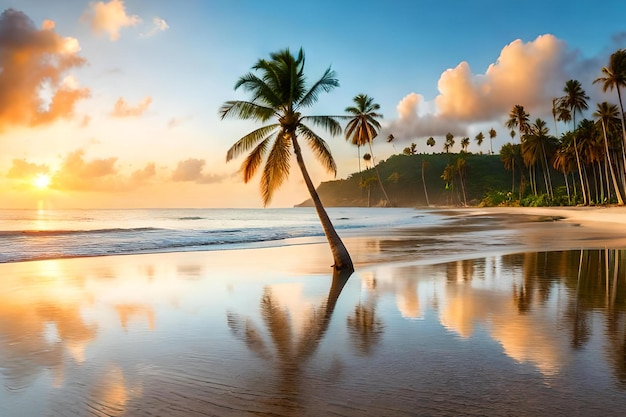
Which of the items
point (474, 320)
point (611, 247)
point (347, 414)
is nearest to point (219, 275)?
point (474, 320)

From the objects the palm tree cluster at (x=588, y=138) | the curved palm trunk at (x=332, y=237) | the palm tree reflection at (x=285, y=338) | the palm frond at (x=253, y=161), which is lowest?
the palm tree reflection at (x=285, y=338)

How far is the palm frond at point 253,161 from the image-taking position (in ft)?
58.2

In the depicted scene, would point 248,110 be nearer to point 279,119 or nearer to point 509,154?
point 279,119

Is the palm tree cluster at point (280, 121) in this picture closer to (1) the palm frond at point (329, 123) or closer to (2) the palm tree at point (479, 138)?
(1) the palm frond at point (329, 123)

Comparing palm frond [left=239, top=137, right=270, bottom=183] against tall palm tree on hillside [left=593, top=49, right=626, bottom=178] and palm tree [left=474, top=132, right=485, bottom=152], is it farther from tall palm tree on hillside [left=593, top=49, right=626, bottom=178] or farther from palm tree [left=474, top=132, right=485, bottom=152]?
palm tree [left=474, top=132, right=485, bottom=152]

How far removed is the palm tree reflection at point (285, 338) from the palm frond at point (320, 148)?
28.0 ft

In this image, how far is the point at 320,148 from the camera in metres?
18.1

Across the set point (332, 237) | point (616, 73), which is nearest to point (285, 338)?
point (332, 237)

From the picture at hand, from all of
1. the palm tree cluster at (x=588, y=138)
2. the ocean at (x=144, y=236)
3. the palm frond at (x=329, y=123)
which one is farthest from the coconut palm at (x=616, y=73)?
the palm frond at (x=329, y=123)

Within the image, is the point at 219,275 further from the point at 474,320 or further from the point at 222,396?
the point at 222,396

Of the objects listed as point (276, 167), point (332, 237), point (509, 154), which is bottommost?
point (332, 237)

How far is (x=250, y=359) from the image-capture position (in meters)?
6.03

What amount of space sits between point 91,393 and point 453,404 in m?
3.52

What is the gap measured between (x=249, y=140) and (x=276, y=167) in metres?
1.44
